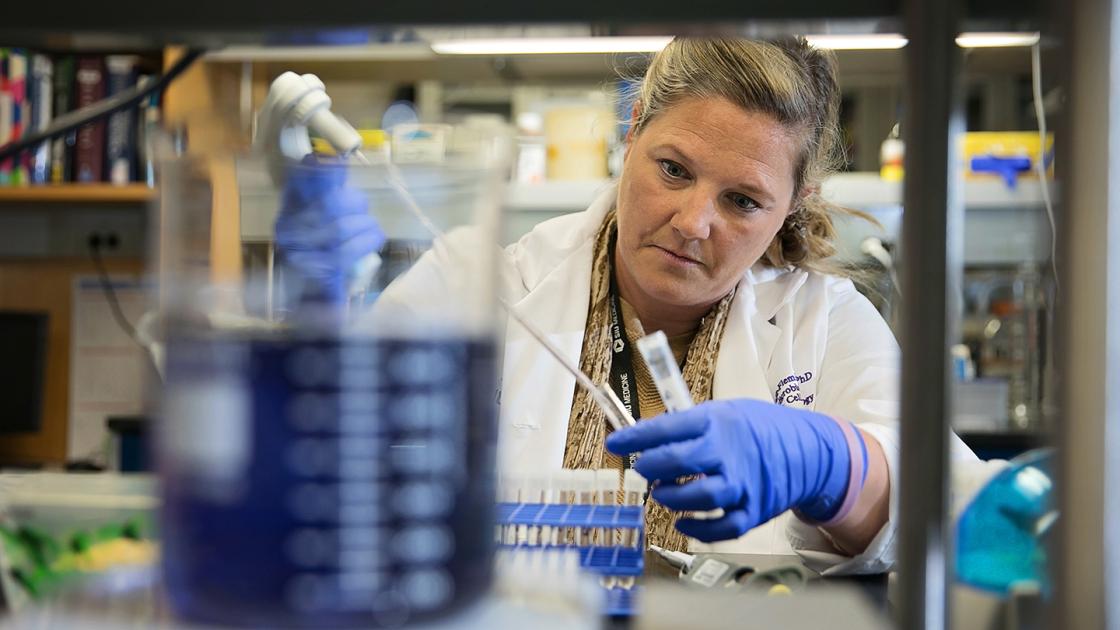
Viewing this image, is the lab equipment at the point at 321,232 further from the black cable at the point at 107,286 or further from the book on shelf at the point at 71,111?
the black cable at the point at 107,286

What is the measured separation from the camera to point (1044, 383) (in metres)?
0.40

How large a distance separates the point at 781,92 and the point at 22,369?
102 inches

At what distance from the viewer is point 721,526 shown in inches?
35.5

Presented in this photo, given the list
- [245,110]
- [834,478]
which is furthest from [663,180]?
[245,110]

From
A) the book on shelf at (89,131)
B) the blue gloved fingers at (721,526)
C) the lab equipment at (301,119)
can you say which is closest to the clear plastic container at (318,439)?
the lab equipment at (301,119)

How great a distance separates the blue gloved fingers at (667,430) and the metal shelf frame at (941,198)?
1.41 ft

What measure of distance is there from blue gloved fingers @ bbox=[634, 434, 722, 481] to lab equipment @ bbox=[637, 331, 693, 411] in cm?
14

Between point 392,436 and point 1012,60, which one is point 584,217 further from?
point 1012,60

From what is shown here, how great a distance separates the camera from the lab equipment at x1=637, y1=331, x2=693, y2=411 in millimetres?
1005

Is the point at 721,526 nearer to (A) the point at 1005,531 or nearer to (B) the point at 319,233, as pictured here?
(A) the point at 1005,531

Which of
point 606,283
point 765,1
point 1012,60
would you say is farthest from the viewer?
point 1012,60

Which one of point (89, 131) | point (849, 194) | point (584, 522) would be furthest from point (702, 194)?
point (89, 131)

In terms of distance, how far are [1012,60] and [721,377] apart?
5.75ft

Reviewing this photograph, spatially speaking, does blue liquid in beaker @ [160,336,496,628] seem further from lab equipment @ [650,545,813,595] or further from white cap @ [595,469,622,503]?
white cap @ [595,469,622,503]
